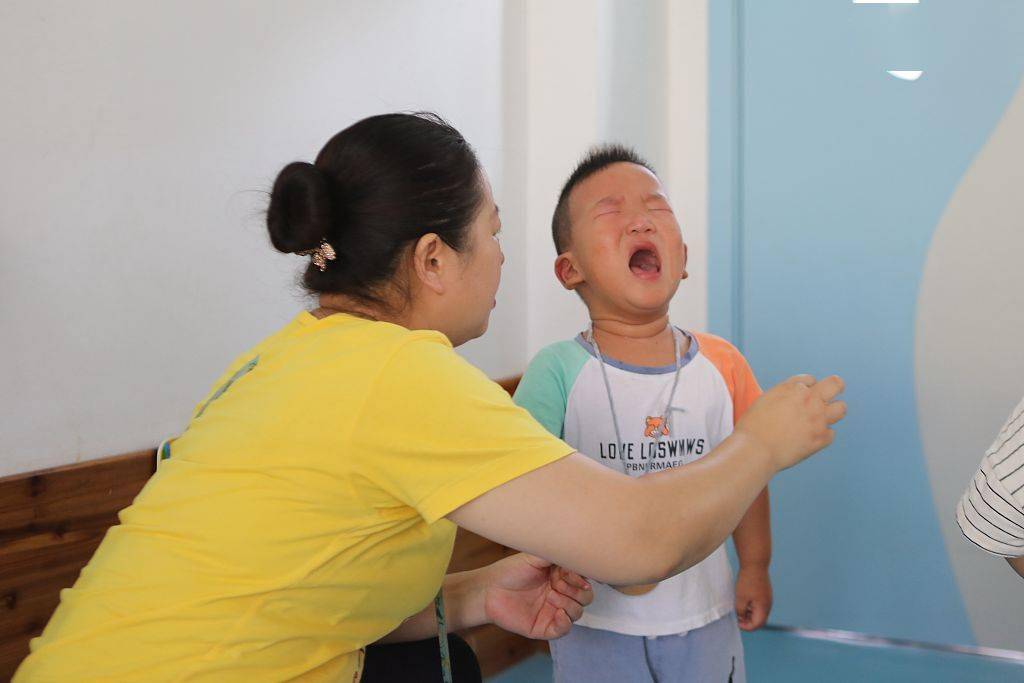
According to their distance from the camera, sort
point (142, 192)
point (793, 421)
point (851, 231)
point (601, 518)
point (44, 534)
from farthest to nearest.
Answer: point (851, 231) → point (142, 192) → point (44, 534) → point (793, 421) → point (601, 518)

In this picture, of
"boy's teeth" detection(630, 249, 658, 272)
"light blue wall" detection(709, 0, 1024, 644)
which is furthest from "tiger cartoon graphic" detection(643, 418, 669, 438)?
"light blue wall" detection(709, 0, 1024, 644)

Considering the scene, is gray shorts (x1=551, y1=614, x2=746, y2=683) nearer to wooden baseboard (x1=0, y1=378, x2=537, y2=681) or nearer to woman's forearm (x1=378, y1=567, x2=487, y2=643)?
woman's forearm (x1=378, y1=567, x2=487, y2=643)

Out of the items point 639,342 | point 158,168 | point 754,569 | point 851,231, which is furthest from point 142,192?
point 851,231

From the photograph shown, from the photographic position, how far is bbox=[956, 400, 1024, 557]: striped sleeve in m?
1.08

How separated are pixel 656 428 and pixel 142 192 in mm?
791

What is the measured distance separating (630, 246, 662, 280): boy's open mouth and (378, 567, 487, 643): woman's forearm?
486 millimetres

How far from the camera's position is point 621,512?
0.83 meters

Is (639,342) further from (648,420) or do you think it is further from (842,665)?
(842,665)

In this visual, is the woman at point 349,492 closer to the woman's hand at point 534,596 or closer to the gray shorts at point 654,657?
the woman's hand at point 534,596

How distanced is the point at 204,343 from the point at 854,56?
1.54 metres

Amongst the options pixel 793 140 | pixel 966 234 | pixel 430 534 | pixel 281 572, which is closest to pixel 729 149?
pixel 793 140

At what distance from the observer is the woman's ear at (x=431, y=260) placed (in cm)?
101

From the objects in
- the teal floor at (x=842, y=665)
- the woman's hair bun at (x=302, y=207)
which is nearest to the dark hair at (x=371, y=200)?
the woman's hair bun at (x=302, y=207)

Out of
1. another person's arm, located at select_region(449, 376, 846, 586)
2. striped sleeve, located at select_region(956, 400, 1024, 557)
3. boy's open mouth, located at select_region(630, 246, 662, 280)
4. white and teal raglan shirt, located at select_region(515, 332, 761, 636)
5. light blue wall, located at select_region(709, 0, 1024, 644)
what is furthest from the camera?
light blue wall, located at select_region(709, 0, 1024, 644)
